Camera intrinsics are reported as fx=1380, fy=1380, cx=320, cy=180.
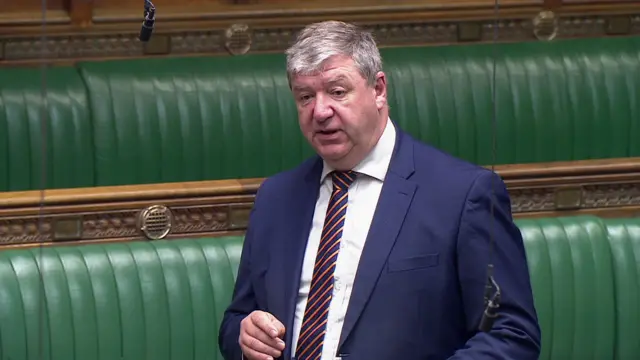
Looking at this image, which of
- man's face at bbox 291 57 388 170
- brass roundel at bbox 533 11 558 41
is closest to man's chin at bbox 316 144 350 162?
man's face at bbox 291 57 388 170

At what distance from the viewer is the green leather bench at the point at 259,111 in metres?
2.86

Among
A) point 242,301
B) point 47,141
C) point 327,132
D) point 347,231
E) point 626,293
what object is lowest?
point 626,293

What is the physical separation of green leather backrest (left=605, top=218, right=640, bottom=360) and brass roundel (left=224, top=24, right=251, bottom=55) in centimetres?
113

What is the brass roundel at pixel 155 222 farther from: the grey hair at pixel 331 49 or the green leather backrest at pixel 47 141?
the grey hair at pixel 331 49

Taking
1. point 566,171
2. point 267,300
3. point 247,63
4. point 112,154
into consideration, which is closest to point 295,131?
point 247,63

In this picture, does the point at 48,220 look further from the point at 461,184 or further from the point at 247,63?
the point at 461,184

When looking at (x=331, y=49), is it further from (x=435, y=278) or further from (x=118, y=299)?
(x=118, y=299)

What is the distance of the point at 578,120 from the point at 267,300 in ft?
5.57

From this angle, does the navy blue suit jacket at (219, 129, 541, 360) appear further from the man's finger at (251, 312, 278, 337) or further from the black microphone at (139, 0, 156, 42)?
the black microphone at (139, 0, 156, 42)

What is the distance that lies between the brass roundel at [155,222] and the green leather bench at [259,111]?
1.71 feet

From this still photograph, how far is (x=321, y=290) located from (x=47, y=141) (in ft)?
4.92

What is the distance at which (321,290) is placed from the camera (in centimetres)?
146

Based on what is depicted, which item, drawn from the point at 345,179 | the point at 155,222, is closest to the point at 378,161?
the point at 345,179

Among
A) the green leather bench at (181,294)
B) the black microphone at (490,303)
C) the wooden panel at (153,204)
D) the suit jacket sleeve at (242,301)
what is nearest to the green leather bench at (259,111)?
the wooden panel at (153,204)
